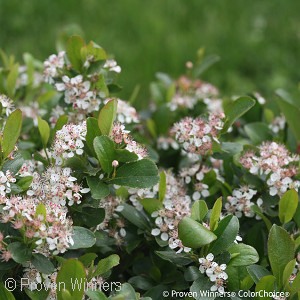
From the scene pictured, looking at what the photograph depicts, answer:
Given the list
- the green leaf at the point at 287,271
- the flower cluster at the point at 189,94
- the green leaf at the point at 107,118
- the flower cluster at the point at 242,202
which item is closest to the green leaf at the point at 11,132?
the green leaf at the point at 107,118

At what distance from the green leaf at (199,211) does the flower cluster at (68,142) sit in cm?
33

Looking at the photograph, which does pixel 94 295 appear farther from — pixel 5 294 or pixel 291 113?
pixel 291 113

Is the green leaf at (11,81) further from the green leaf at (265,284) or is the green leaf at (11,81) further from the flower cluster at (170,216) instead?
the green leaf at (265,284)

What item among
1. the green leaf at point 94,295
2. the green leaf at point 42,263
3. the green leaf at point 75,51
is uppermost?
the green leaf at point 75,51

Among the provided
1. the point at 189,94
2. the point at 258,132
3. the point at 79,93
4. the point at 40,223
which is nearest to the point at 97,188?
the point at 40,223

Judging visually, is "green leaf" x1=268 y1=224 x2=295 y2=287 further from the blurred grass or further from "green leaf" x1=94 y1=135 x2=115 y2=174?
the blurred grass

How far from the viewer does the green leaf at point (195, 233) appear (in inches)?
58.1

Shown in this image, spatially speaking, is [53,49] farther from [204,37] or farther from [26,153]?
[26,153]

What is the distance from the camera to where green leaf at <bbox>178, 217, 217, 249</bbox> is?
1.47m

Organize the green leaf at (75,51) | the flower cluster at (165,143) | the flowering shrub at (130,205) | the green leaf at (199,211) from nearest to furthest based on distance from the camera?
the flowering shrub at (130,205)
the green leaf at (199,211)
the green leaf at (75,51)
the flower cluster at (165,143)

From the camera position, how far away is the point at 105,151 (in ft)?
5.24

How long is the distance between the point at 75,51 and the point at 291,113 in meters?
0.77

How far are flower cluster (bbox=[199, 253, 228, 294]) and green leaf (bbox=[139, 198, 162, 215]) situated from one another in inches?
10.4

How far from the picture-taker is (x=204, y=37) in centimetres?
446
